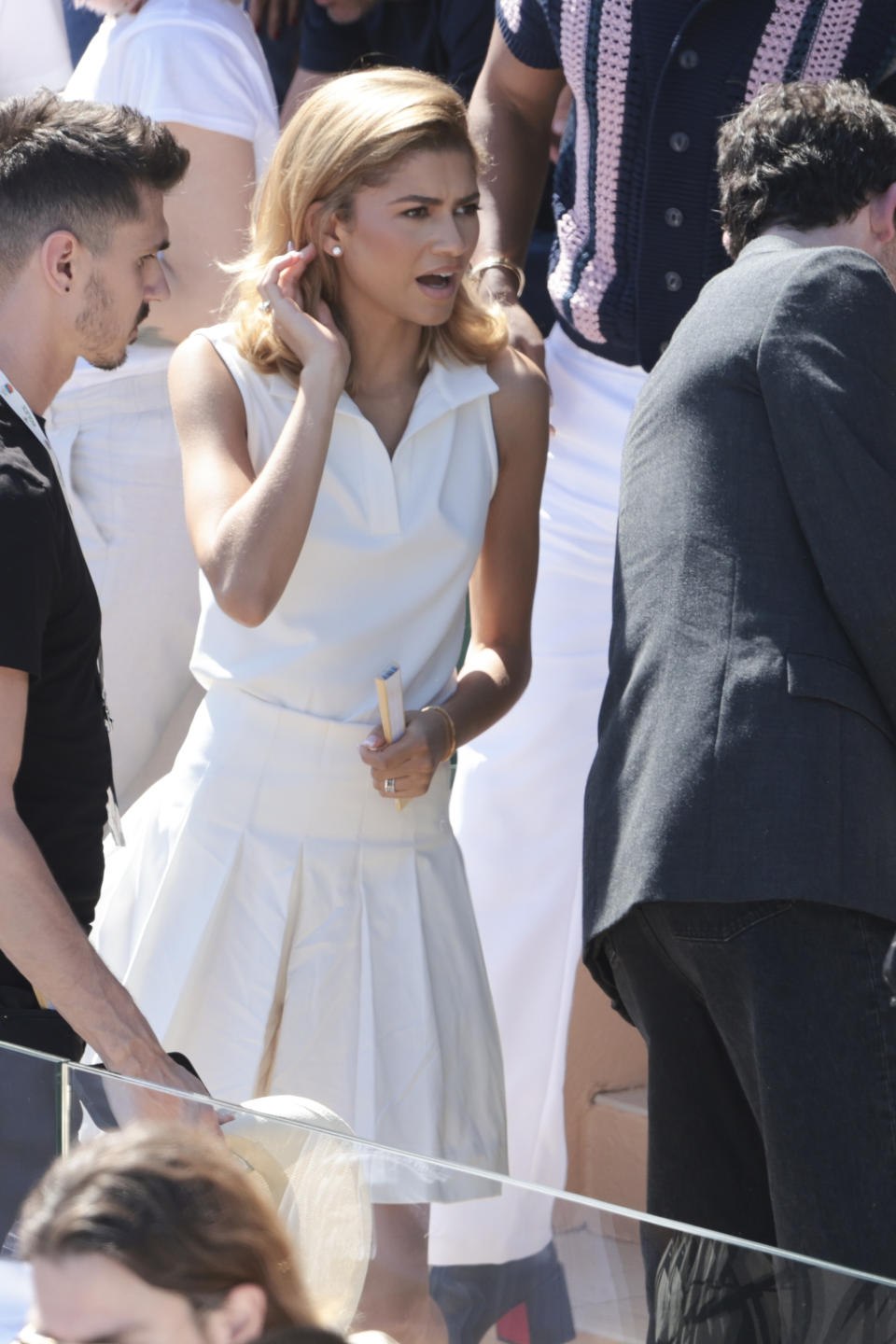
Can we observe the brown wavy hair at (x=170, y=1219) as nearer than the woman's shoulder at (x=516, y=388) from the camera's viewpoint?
Yes

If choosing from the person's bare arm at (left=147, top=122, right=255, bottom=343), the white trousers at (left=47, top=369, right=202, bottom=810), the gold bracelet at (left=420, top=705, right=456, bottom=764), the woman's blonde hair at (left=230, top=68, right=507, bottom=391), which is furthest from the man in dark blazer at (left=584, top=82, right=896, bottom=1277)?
the white trousers at (left=47, top=369, right=202, bottom=810)

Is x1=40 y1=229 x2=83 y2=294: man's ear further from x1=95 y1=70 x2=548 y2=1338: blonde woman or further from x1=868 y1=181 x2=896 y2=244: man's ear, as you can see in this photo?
x1=868 y1=181 x2=896 y2=244: man's ear

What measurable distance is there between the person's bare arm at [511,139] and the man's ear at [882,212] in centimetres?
113

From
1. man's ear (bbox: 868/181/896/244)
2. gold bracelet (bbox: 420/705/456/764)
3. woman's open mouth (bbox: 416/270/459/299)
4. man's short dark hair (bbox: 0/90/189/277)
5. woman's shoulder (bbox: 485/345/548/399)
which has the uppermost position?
man's ear (bbox: 868/181/896/244)

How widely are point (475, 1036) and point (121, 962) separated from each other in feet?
1.74

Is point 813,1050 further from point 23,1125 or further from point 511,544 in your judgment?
point 511,544

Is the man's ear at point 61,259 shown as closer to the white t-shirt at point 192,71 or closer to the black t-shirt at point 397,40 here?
the white t-shirt at point 192,71

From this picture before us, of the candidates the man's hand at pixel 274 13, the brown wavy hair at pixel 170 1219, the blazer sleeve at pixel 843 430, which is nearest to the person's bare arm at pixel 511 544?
the blazer sleeve at pixel 843 430

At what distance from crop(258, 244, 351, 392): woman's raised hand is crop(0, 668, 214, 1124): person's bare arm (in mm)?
939

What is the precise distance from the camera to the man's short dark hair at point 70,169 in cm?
221

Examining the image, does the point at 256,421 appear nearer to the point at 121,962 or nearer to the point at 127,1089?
the point at 121,962

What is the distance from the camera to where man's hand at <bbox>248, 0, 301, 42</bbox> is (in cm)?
465

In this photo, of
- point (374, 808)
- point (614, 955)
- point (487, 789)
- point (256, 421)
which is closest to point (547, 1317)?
point (614, 955)

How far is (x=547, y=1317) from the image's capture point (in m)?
1.29
